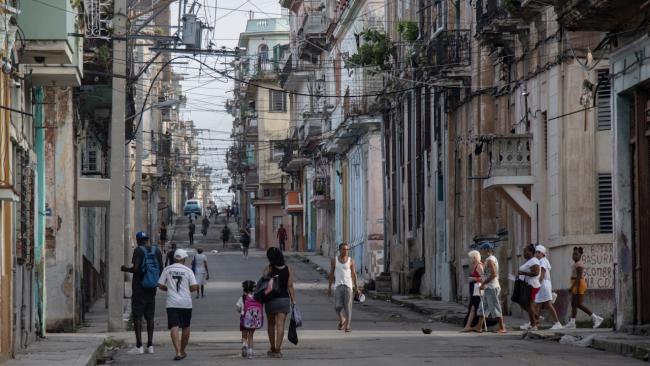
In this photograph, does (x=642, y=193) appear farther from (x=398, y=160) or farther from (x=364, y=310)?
(x=398, y=160)

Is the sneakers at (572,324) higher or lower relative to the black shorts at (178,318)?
lower

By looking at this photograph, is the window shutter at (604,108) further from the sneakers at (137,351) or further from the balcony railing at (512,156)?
the sneakers at (137,351)

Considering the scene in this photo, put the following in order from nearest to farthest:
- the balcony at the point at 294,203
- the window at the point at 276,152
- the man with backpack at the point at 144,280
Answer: the man with backpack at the point at 144,280 → the balcony at the point at 294,203 → the window at the point at 276,152

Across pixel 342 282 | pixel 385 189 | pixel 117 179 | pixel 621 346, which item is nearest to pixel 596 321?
pixel 342 282

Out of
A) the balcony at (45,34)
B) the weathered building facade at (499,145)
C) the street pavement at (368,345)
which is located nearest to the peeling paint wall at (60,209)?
the street pavement at (368,345)

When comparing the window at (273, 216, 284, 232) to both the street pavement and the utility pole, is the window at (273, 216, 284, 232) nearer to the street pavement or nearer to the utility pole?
the street pavement

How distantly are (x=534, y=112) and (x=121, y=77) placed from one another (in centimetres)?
906

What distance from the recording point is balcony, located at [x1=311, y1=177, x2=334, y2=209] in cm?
7550

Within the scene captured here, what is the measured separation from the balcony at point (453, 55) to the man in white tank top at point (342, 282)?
11.2 m

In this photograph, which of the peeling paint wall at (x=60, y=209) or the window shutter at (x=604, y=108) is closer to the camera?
the peeling paint wall at (x=60, y=209)

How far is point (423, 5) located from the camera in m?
46.5

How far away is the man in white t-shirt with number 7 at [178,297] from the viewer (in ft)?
70.4

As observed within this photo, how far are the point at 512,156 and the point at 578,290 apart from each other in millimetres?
6468

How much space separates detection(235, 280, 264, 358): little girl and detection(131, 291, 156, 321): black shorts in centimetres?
200
